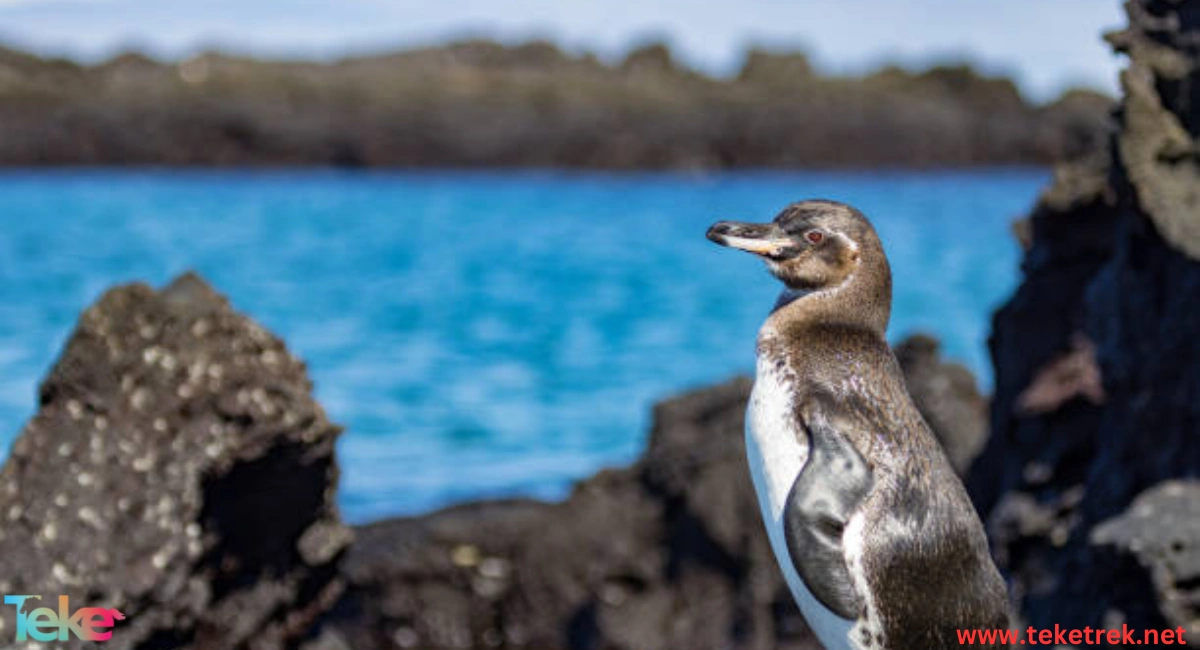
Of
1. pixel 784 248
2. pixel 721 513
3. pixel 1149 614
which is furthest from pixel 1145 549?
pixel 721 513

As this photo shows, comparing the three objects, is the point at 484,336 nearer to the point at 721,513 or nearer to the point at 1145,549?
the point at 721,513

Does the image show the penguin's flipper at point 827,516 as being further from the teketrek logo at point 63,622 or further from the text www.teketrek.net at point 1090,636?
Answer: the teketrek logo at point 63,622

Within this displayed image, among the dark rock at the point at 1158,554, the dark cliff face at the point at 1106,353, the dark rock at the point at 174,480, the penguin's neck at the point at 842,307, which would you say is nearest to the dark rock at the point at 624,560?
the dark cliff face at the point at 1106,353

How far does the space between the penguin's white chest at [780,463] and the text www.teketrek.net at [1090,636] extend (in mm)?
432

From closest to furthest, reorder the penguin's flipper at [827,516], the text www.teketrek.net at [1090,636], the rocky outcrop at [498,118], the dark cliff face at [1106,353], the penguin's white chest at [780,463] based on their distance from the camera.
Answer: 1. the penguin's flipper at [827,516]
2. the penguin's white chest at [780,463]
3. the text www.teketrek.net at [1090,636]
4. the dark cliff face at [1106,353]
5. the rocky outcrop at [498,118]

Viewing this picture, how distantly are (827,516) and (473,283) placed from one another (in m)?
29.6

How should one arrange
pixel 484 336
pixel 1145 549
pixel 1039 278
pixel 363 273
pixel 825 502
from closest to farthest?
pixel 825 502 < pixel 1145 549 < pixel 1039 278 < pixel 484 336 < pixel 363 273

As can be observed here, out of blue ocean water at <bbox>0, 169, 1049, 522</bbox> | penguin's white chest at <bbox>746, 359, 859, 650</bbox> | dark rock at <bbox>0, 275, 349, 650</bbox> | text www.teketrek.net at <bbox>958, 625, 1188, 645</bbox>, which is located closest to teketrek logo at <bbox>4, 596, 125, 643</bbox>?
dark rock at <bbox>0, 275, 349, 650</bbox>

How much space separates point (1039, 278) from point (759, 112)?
211ft

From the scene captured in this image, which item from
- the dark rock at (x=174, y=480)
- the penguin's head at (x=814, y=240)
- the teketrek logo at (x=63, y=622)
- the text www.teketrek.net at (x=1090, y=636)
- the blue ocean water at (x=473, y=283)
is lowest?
the blue ocean water at (x=473, y=283)

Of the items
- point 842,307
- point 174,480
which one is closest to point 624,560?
point 174,480

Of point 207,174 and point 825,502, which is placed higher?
point 825,502

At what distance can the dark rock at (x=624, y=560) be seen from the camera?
7.70 metres

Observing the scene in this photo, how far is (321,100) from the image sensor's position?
67.2m
